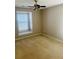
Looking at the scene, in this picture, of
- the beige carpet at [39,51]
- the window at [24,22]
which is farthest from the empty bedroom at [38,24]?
the beige carpet at [39,51]

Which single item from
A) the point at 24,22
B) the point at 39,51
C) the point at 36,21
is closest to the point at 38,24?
the point at 36,21

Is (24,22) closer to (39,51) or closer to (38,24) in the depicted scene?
(38,24)

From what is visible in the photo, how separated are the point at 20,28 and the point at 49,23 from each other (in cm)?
195

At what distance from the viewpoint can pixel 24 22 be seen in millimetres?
5879

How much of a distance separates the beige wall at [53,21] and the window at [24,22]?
3.51 ft

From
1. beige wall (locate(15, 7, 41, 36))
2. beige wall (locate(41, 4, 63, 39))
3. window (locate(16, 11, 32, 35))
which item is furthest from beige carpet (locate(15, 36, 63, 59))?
beige wall (locate(15, 7, 41, 36))

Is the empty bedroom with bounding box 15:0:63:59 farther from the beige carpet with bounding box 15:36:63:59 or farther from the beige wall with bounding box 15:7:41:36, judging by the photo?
the beige carpet with bounding box 15:36:63:59

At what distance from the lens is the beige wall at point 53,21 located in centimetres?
487

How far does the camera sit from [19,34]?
5500 millimetres

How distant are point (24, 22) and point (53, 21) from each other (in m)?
1.94

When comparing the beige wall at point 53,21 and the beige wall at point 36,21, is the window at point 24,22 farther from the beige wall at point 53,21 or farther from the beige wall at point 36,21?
the beige wall at point 53,21
